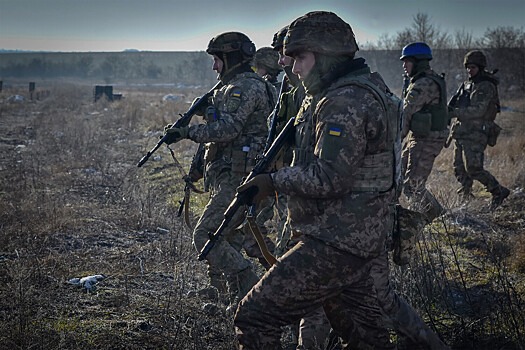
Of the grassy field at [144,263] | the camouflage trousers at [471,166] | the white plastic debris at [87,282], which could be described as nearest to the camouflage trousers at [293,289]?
the grassy field at [144,263]

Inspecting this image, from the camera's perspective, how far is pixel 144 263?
5.57m

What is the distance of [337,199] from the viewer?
301 cm

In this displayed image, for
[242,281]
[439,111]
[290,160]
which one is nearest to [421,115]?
[439,111]

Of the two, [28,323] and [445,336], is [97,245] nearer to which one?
[28,323]

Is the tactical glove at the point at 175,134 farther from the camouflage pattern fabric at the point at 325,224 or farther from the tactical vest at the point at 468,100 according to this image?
the tactical vest at the point at 468,100

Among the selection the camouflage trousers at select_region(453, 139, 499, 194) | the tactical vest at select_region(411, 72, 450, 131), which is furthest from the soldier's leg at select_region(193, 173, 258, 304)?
the camouflage trousers at select_region(453, 139, 499, 194)

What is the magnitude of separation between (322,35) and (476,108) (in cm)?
634

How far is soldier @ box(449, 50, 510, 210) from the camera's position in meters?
8.59

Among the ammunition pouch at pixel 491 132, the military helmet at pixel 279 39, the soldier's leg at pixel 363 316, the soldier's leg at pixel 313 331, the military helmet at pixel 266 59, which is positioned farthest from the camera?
the ammunition pouch at pixel 491 132

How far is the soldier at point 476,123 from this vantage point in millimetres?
8594

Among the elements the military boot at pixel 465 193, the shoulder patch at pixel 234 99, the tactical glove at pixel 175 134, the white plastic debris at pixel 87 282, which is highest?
the shoulder patch at pixel 234 99

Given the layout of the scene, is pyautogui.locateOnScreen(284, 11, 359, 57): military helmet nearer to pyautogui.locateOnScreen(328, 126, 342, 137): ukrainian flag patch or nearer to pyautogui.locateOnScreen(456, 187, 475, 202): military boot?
pyautogui.locateOnScreen(328, 126, 342, 137): ukrainian flag patch

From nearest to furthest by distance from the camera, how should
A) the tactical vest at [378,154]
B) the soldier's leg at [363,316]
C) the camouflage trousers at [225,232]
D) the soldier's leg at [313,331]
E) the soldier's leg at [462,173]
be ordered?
the tactical vest at [378,154], the soldier's leg at [363,316], the soldier's leg at [313,331], the camouflage trousers at [225,232], the soldier's leg at [462,173]

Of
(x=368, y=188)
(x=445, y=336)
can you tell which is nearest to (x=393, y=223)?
(x=368, y=188)
